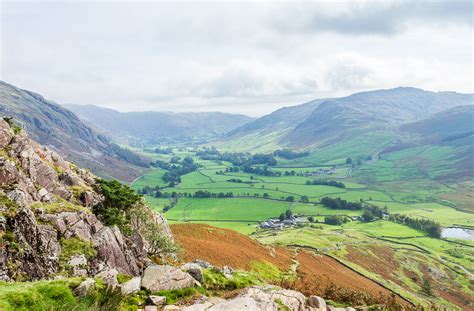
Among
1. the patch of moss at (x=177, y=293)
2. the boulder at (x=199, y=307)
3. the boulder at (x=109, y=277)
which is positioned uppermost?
the boulder at (x=109, y=277)

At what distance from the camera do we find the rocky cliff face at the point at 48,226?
104 feet

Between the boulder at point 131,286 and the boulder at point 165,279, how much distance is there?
2.18 feet

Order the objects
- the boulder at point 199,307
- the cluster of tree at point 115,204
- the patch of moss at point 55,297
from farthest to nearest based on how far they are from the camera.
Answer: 1. the cluster of tree at point 115,204
2. the boulder at point 199,307
3. the patch of moss at point 55,297

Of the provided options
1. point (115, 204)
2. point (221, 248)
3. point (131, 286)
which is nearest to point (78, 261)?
point (131, 286)

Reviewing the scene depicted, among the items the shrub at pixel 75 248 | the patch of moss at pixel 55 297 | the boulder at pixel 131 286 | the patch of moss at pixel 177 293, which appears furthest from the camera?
the shrub at pixel 75 248

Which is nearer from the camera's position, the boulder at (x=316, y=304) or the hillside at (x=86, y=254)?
the hillside at (x=86, y=254)

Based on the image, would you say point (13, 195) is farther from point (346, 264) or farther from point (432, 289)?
point (432, 289)

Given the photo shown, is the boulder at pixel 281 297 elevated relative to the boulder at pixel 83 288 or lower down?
lower down

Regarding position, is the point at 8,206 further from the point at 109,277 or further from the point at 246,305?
the point at 246,305

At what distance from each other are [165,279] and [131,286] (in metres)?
3.49

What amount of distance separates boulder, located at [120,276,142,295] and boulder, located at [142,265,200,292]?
664mm

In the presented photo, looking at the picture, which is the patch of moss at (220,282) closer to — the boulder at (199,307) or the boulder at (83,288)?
the boulder at (199,307)

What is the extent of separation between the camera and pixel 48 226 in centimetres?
3578

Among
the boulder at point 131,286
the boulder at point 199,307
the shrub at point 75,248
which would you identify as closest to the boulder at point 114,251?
the shrub at point 75,248
